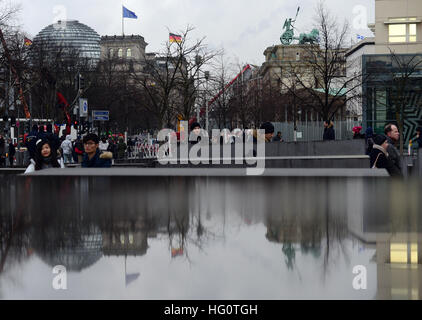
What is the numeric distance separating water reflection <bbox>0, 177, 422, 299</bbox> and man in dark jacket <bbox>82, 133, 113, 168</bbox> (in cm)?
224

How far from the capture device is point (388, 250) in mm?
4340

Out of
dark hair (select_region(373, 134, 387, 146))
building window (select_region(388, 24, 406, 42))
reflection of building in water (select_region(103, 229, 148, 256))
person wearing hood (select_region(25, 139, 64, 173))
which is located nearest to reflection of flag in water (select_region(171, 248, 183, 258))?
reflection of building in water (select_region(103, 229, 148, 256))

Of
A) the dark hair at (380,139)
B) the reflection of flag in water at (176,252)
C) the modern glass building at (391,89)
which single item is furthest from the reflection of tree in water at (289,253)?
the modern glass building at (391,89)

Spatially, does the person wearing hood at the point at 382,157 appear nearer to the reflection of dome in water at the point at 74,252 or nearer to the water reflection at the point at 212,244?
the water reflection at the point at 212,244

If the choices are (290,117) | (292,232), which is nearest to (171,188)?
(292,232)

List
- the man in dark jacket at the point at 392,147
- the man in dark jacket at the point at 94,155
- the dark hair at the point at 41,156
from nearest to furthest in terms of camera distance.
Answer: the man in dark jacket at the point at 392,147 → the man in dark jacket at the point at 94,155 → the dark hair at the point at 41,156

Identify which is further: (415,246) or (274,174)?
(274,174)

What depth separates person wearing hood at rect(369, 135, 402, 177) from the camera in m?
9.96

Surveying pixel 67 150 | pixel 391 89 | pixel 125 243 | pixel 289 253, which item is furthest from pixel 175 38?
pixel 289 253

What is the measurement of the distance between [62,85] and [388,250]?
54.2m

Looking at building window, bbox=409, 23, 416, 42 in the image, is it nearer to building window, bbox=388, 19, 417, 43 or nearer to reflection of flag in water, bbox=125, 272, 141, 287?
building window, bbox=388, 19, 417, 43

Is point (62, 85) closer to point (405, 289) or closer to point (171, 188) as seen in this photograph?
point (171, 188)

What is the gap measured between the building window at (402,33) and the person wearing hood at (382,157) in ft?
152

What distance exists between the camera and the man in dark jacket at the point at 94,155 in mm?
10987
